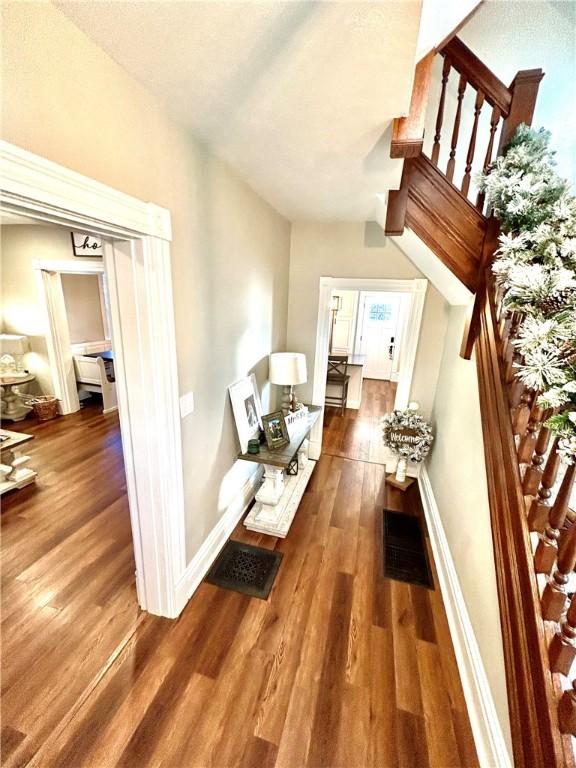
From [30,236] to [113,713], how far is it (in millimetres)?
5036

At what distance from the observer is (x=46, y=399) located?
14.2ft

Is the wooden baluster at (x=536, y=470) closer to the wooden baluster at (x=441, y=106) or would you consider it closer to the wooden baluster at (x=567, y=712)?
the wooden baluster at (x=567, y=712)

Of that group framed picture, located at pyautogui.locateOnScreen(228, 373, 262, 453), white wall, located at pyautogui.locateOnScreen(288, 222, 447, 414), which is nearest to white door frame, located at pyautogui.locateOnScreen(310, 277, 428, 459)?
white wall, located at pyautogui.locateOnScreen(288, 222, 447, 414)

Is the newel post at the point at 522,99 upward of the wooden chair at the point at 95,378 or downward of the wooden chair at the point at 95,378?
upward

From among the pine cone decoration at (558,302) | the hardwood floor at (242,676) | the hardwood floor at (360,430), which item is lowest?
the hardwood floor at (242,676)

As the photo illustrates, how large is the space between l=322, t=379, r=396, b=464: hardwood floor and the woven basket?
3.90 metres

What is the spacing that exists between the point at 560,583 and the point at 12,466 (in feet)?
12.8

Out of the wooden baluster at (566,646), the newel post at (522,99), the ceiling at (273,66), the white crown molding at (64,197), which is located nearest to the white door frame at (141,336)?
the white crown molding at (64,197)

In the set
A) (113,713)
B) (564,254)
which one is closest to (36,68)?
(564,254)

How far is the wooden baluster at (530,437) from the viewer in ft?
3.90

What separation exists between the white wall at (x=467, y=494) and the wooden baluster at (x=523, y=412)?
0.51 meters

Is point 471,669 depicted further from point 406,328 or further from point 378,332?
point 378,332

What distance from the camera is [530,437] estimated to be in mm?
1200

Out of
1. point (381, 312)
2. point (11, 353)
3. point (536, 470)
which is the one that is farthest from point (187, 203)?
point (381, 312)
